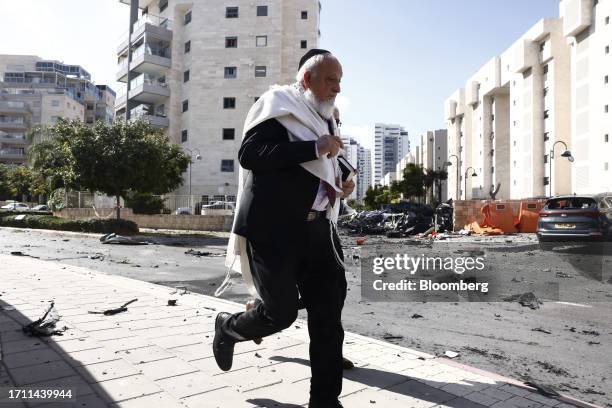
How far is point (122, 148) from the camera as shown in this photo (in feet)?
66.5

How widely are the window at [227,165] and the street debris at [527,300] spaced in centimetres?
4098

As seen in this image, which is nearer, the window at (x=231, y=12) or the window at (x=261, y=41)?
the window at (x=261, y=41)

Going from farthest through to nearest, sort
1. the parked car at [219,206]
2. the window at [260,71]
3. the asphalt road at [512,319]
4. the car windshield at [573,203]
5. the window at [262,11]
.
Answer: the window at [262,11] < the window at [260,71] < the parked car at [219,206] < the car windshield at [573,203] < the asphalt road at [512,319]

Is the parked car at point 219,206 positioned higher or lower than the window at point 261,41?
lower

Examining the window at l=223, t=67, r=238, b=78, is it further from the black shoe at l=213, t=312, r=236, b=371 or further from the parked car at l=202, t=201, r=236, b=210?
the black shoe at l=213, t=312, r=236, b=371

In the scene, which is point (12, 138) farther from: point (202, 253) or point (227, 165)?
point (202, 253)

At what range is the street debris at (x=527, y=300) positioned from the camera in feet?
19.9

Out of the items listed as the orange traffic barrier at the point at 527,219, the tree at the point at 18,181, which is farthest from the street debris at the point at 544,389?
the tree at the point at 18,181

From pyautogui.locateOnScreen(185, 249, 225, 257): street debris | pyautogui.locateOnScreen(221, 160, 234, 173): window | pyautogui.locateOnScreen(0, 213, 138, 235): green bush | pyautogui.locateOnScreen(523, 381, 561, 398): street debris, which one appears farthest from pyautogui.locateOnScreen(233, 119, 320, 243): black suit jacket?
pyautogui.locateOnScreen(221, 160, 234, 173): window

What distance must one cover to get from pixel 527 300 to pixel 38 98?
343 feet

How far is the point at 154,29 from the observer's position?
159ft

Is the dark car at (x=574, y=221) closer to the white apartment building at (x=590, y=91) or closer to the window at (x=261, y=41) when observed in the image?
the white apartment building at (x=590, y=91)

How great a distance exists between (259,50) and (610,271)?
42.0 metres

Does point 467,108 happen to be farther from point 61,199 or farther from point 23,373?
point 23,373
